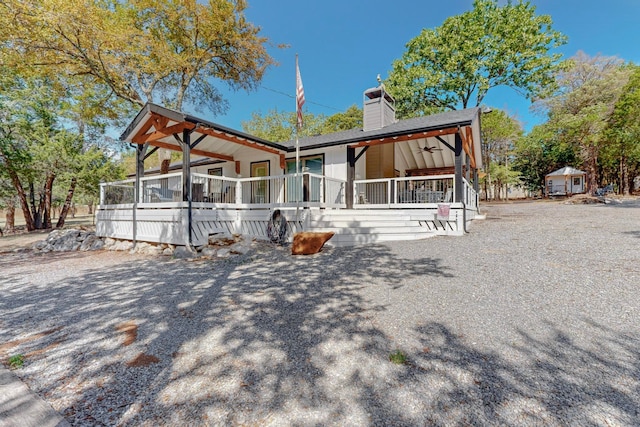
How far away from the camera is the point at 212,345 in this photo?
2.55 m

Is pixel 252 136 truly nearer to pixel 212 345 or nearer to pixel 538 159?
pixel 212 345

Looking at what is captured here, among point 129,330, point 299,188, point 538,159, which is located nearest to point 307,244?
point 299,188

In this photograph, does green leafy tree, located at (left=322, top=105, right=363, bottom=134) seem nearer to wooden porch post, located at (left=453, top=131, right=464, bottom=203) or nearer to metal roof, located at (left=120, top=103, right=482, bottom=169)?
metal roof, located at (left=120, top=103, right=482, bottom=169)

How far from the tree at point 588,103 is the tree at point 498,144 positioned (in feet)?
10.8

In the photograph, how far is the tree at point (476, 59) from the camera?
1908 cm

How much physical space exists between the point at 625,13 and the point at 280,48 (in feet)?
72.6

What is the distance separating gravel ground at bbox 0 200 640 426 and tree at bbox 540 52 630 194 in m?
23.2

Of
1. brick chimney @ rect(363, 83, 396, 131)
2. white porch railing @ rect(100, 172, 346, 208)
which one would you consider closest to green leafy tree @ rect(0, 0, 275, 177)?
white porch railing @ rect(100, 172, 346, 208)

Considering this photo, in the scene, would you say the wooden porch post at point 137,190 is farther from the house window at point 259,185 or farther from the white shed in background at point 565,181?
the white shed in background at point 565,181

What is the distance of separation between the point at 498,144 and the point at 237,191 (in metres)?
32.0

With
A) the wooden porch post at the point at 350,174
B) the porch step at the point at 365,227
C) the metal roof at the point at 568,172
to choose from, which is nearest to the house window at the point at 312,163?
the wooden porch post at the point at 350,174

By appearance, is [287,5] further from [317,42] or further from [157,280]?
[157,280]

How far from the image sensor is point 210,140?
10.2 meters

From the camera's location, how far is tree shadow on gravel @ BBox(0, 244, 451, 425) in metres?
1.80
